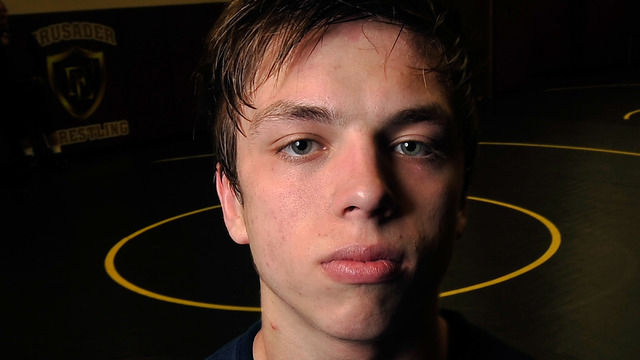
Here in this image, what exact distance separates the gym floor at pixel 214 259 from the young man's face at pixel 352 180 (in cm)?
279

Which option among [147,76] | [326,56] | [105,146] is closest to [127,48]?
[147,76]

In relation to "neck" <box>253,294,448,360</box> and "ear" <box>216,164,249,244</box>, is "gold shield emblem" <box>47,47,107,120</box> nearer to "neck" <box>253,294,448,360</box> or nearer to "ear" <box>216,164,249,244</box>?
"ear" <box>216,164,249,244</box>

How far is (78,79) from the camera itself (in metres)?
9.16

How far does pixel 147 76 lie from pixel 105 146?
1026 millimetres

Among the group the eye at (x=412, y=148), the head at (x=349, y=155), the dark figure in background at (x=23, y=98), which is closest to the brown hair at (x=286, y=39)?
the head at (x=349, y=155)

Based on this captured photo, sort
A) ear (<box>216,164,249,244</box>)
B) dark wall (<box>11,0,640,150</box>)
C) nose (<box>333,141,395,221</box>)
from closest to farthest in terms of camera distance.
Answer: nose (<box>333,141,395,221</box>), ear (<box>216,164,249,244</box>), dark wall (<box>11,0,640,150</box>)

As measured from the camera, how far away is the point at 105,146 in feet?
31.1

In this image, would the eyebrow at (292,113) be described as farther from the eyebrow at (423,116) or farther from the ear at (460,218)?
the ear at (460,218)

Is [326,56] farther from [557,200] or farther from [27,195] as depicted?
[27,195]

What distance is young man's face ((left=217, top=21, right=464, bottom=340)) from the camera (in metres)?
1.10

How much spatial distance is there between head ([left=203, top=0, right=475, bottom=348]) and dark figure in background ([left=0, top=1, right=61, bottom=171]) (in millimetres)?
7323

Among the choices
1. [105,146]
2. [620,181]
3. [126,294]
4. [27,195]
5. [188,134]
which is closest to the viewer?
[126,294]

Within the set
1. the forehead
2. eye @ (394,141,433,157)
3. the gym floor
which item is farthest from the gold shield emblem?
eye @ (394,141,433,157)

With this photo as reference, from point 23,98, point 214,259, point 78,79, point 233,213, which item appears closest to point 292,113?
point 233,213
